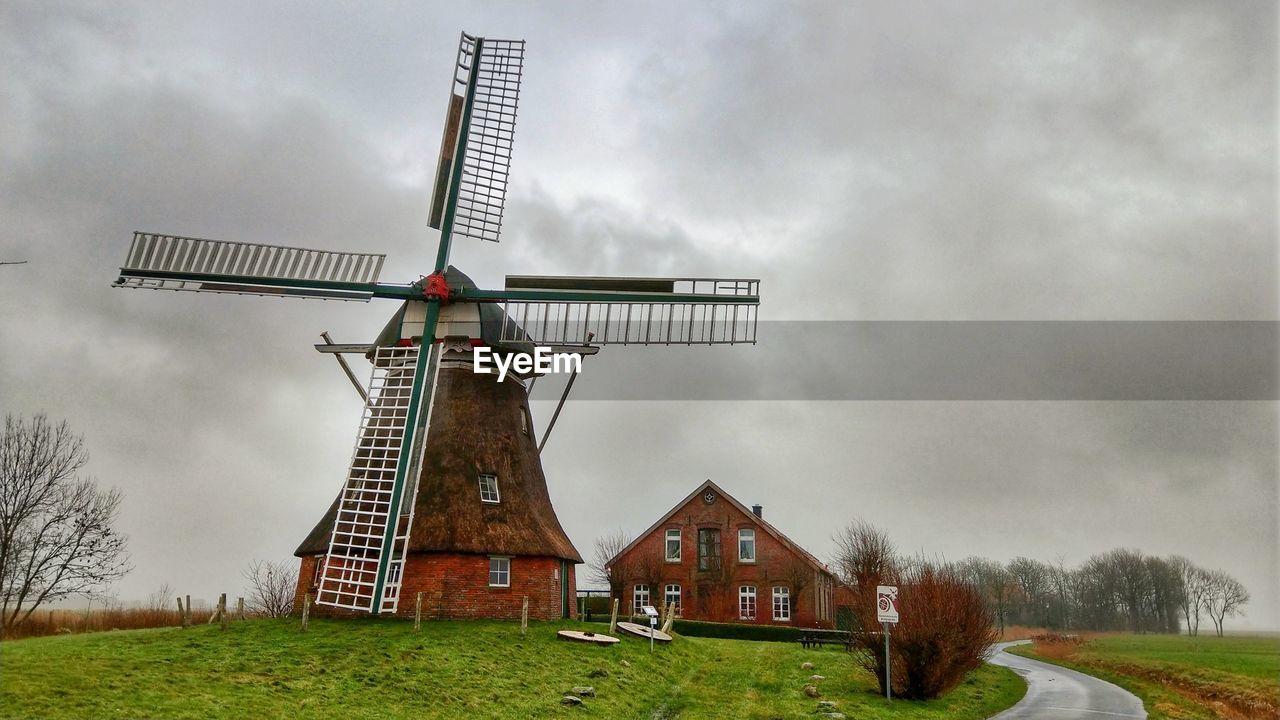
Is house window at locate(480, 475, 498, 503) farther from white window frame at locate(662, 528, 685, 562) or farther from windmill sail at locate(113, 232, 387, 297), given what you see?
white window frame at locate(662, 528, 685, 562)

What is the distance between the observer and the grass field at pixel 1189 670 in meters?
22.9

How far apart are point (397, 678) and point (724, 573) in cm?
2993

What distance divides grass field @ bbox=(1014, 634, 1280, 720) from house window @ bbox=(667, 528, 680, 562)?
19.3 meters

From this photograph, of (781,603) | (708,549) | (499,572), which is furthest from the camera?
(708,549)

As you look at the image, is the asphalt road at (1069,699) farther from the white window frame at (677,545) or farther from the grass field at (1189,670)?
the white window frame at (677,545)

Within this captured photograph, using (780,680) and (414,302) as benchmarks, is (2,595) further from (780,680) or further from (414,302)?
(780,680)

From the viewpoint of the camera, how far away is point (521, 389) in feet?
92.5

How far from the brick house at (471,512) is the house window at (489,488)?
0.03 m

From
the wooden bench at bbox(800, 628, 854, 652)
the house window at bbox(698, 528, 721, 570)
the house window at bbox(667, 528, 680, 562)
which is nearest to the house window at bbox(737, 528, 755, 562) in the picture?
the house window at bbox(698, 528, 721, 570)

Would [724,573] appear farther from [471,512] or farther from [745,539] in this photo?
[471,512]

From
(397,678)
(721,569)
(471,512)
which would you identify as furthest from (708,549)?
(397,678)

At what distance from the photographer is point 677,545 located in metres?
46.5

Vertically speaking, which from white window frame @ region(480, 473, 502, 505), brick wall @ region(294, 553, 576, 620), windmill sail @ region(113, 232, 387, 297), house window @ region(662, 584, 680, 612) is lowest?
brick wall @ region(294, 553, 576, 620)

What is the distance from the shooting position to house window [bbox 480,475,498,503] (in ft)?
83.4
